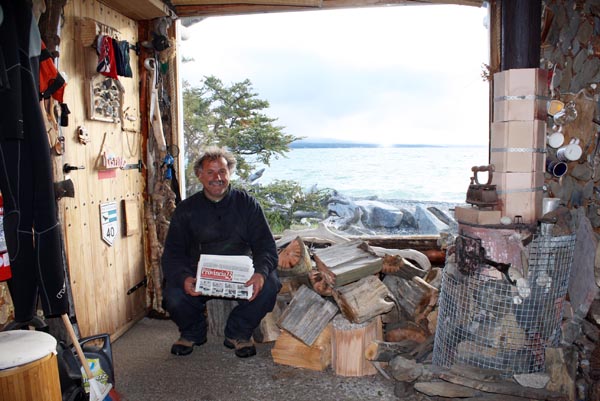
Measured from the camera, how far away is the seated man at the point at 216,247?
277cm

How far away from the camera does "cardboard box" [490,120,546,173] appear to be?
7.23ft

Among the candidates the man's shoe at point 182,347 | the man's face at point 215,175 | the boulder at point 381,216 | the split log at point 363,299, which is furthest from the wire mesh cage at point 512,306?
the boulder at point 381,216

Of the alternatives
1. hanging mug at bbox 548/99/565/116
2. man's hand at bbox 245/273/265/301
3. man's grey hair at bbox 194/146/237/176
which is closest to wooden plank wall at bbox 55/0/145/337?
man's grey hair at bbox 194/146/237/176

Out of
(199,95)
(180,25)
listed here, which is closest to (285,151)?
(199,95)

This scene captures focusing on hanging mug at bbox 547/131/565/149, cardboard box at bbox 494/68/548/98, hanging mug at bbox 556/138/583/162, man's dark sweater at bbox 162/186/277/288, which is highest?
cardboard box at bbox 494/68/548/98

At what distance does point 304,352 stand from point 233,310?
22.5 inches

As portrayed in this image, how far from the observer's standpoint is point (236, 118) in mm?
5000

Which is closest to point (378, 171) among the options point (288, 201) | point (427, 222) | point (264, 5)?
point (288, 201)

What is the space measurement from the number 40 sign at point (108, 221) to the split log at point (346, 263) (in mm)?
1398

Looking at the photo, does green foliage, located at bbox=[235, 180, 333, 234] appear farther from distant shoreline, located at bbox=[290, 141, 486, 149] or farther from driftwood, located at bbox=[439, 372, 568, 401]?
driftwood, located at bbox=[439, 372, 568, 401]

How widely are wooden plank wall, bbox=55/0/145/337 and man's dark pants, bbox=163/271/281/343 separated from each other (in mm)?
478

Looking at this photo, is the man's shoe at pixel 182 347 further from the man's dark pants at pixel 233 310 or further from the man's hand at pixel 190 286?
the man's hand at pixel 190 286

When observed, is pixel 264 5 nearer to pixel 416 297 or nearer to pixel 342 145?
pixel 416 297

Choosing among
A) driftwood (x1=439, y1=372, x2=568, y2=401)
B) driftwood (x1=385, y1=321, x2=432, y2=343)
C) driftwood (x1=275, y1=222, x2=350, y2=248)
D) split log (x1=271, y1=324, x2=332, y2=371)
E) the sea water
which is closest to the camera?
driftwood (x1=439, y1=372, x2=568, y2=401)
